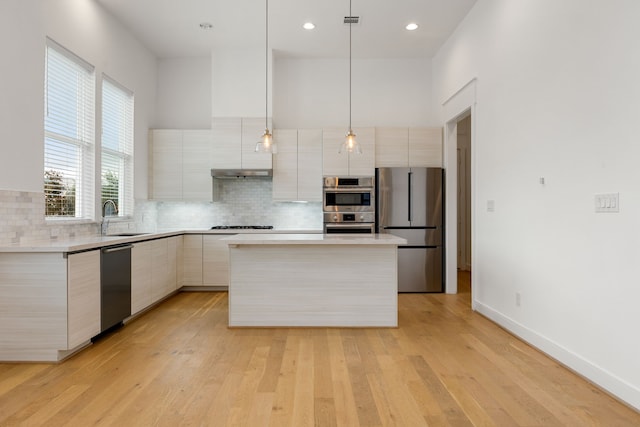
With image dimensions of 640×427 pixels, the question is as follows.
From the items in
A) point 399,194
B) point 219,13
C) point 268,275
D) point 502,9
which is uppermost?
point 219,13

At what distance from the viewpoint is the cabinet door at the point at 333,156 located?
5.74 metres

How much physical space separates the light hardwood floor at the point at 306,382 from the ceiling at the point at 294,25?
354 cm

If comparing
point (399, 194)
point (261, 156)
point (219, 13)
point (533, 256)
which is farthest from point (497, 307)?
point (219, 13)

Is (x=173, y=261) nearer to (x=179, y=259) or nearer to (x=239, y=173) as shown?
(x=179, y=259)

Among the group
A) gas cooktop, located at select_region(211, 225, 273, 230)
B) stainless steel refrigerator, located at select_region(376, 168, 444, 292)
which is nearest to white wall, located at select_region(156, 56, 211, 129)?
gas cooktop, located at select_region(211, 225, 273, 230)

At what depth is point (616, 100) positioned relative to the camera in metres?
2.49

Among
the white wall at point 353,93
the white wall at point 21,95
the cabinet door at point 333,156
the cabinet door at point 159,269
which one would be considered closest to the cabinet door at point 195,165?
the cabinet door at point 159,269

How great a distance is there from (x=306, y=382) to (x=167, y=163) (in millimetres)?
4291

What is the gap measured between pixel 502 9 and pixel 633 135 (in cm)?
223

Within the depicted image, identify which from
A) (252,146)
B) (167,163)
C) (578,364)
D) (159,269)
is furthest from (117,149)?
(578,364)

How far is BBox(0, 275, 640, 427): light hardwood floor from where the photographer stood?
87.5 inches

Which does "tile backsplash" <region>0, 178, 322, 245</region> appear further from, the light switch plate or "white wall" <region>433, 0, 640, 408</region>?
the light switch plate

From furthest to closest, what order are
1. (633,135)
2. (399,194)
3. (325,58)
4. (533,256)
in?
(325,58) → (399,194) → (533,256) → (633,135)

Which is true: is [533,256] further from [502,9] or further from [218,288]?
[218,288]
